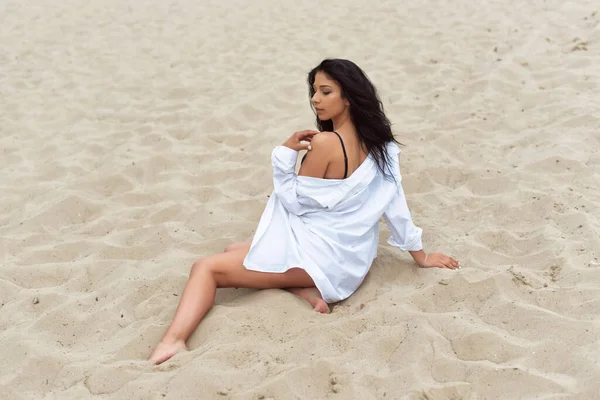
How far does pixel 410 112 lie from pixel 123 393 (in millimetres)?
3457

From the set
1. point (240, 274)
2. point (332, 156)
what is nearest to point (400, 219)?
point (332, 156)

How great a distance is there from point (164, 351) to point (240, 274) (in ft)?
1.64

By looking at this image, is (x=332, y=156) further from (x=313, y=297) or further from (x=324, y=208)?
(x=313, y=297)

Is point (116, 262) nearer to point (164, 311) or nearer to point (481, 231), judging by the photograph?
point (164, 311)

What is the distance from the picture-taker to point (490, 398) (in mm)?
2068

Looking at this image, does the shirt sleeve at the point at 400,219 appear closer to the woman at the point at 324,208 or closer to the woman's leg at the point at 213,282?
the woman at the point at 324,208

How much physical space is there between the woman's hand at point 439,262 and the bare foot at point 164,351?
1.20m

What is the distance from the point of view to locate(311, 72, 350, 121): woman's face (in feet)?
8.82

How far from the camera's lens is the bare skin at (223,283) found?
2592 millimetres

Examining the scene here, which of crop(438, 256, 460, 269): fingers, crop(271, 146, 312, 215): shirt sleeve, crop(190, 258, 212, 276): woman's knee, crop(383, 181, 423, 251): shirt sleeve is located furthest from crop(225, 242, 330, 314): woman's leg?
crop(438, 256, 460, 269): fingers

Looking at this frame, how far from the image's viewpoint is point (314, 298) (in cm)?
276

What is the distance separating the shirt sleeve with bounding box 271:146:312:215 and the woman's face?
23 centimetres

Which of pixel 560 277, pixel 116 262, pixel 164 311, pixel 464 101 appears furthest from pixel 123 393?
pixel 464 101

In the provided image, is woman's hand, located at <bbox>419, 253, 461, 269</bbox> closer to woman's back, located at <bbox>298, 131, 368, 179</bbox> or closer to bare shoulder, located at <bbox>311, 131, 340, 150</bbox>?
woman's back, located at <bbox>298, 131, 368, 179</bbox>
